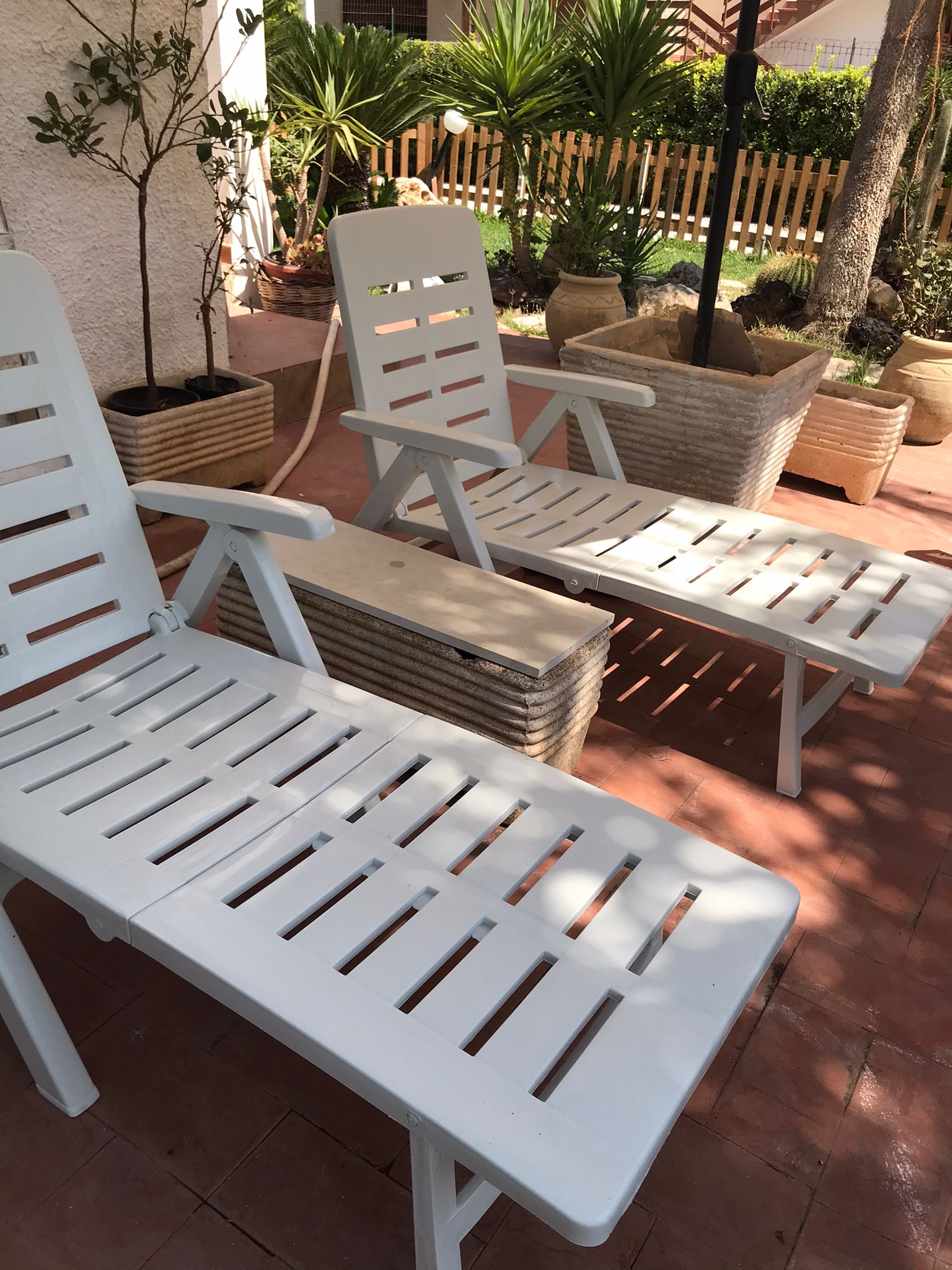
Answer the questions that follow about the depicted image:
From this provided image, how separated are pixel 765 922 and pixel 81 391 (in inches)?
56.5

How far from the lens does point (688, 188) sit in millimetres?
8680

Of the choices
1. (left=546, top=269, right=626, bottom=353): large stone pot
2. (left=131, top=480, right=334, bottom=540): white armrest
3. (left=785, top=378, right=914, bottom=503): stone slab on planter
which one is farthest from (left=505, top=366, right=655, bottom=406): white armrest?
(left=546, top=269, right=626, bottom=353): large stone pot

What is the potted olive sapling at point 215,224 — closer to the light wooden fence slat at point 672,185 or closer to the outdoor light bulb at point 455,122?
the outdoor light bulb at point 455,122

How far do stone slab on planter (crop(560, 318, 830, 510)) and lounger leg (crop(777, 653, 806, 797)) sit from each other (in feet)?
3.32

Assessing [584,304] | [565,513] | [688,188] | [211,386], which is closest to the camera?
[565,513]

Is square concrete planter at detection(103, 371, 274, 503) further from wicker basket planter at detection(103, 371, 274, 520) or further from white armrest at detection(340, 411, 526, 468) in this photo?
white armrest at detection(340, 411, 526, 468)

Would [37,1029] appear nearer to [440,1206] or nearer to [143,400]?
[440,1206]

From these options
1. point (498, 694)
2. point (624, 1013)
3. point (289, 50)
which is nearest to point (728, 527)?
point (498, 694)

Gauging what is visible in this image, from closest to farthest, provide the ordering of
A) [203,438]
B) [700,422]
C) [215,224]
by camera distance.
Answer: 1. [700,422]
2. [203,438]
3. [215,224]

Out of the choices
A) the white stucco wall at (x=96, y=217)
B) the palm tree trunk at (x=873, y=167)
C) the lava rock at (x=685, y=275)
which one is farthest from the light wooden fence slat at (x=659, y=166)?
the white stucco wall at (x=96, y=217)

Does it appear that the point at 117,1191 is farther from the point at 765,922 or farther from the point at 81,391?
the point at 81,391

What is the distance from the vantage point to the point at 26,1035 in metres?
1.47

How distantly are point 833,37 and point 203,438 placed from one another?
16143 mm

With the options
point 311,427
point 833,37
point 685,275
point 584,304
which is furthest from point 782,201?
point 833,37
